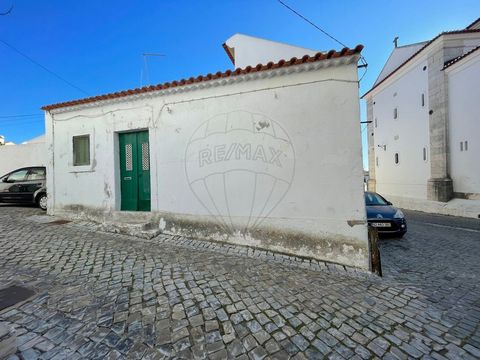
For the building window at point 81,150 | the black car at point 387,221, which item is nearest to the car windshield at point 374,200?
the black car at point 387,221

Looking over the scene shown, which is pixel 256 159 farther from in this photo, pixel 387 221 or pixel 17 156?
pixel 17 156

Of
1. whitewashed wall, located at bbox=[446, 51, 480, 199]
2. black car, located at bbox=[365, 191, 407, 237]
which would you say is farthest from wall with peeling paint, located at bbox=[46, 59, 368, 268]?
whitewashed wall, located at bbox=[446, 51, 480, 199]

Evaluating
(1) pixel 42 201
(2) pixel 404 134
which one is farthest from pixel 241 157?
(2) pixel 404 134

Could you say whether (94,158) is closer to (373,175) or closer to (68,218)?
(68,218)

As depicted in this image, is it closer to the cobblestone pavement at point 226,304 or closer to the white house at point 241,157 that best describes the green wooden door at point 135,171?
the white house at point 241,157

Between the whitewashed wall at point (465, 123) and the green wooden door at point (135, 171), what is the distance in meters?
13.0

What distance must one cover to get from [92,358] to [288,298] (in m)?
A: 2.18

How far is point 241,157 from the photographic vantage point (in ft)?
16.3

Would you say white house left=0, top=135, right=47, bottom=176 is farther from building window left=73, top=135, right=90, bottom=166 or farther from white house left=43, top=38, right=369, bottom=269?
white house left=43, top=38, right=369, bottom=269

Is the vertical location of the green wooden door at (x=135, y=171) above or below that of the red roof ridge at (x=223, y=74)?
below

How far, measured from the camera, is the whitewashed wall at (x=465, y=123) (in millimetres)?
9898

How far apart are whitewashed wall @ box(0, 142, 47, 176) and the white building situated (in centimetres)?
2250

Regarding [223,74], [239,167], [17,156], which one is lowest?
[239,167]

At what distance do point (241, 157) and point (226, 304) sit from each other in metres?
2.91
